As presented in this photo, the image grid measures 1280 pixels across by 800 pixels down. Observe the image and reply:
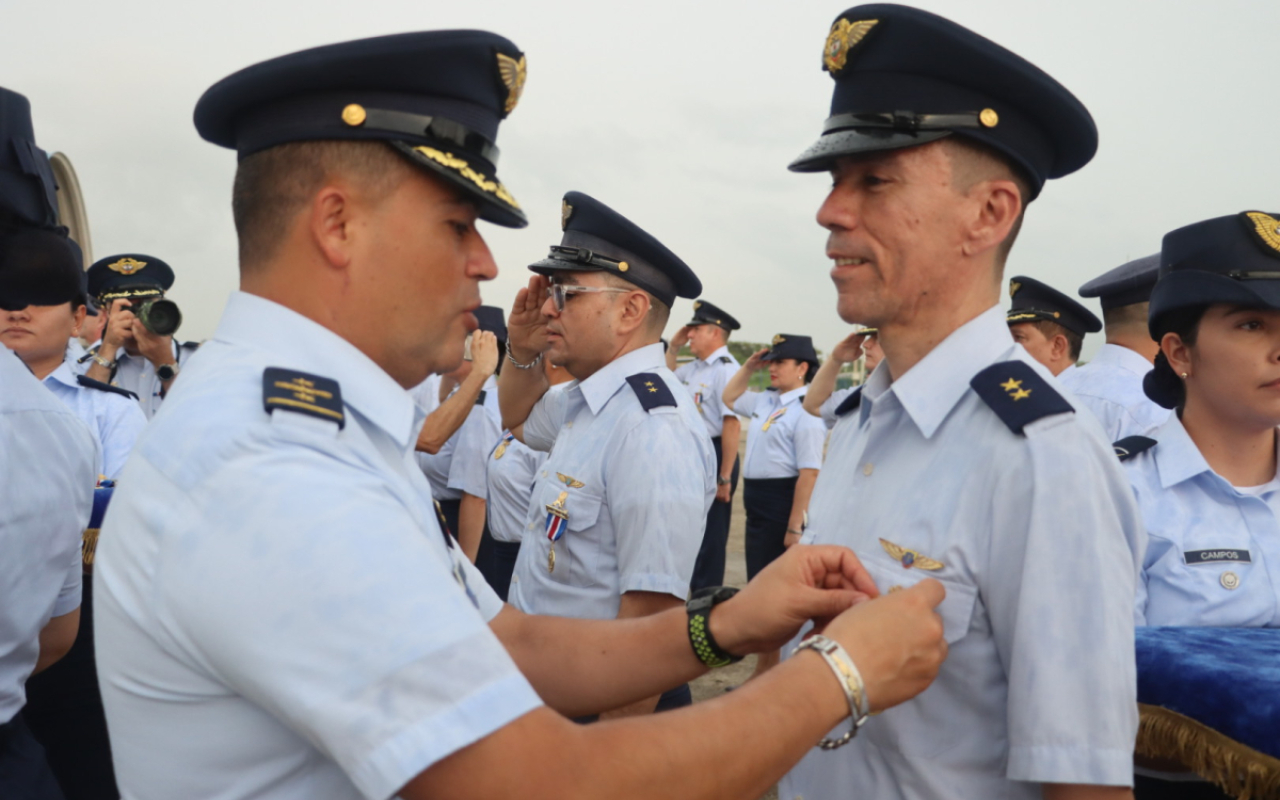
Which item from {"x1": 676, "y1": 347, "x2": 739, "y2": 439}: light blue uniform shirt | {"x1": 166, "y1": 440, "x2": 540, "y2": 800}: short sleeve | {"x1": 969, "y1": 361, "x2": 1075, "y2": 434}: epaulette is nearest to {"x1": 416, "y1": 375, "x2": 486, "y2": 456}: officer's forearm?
{"x1": 969, "y1": 361, "x2": 1075, "y2": 434}: epaulette

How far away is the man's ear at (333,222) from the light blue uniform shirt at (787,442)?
734cm

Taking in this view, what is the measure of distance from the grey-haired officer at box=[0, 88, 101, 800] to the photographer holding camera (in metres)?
3.61

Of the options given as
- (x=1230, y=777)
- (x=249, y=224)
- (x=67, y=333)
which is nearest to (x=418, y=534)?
(x=249, y=224)

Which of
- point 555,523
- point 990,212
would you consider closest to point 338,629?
point 990,212

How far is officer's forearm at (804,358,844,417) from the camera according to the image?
26.8 feet

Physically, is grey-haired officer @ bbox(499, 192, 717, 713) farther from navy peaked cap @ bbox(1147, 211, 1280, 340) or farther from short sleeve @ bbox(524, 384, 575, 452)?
navy peaked cap @ bbox(1147, 211, 1280, 340)

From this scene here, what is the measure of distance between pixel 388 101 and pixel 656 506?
6.82ft

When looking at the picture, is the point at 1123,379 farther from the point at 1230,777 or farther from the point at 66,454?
the point at 66,454

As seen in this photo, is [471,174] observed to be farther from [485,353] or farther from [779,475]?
[779,475]

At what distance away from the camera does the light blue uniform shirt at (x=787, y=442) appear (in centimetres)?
880

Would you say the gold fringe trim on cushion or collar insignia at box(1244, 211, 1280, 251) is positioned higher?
collar insignia at box(1244, 211, 1280, 251)

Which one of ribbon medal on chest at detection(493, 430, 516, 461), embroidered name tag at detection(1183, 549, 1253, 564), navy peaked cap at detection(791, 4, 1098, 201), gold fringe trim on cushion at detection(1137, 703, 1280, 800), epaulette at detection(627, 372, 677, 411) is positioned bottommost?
ribbon medal on chest at detection(493, 430, 516, 461)

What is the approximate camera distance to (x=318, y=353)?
5.20ft

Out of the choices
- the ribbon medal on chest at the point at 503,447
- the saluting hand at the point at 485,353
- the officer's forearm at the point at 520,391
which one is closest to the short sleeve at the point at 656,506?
the officer's forearm at the point at 520,391
